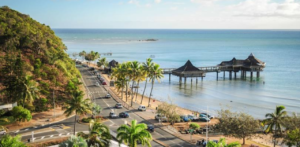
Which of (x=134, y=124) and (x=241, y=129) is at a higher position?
(x=134, y=124)

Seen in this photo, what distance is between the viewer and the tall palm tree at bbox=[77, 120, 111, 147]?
29.8 meters

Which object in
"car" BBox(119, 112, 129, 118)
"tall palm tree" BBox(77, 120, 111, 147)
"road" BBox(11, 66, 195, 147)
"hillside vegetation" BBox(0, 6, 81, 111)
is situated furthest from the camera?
"car" BBox(119, 112, 129, 118)

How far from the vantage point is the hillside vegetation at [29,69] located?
4647cm

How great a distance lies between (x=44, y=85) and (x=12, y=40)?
17919 millimetres

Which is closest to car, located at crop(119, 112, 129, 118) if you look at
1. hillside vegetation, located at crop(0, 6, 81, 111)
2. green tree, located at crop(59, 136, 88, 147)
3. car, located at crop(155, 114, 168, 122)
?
car, located at crop(155, 114, 168, 122)

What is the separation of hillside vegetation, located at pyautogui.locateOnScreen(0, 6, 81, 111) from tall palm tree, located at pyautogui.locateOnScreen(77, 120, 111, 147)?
19.5 meters

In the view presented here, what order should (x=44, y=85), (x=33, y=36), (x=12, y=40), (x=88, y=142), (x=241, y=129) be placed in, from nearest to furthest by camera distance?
(x=88, y=142)
(x=241, y=129)
(x=44, y=85)
(x=12, y=40)
(x=33, y=36)

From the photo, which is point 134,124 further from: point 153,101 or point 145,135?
point 153,101

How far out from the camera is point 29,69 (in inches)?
2432

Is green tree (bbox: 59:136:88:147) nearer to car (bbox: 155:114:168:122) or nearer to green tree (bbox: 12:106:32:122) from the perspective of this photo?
green tree (bbox: 12:106:32:122)

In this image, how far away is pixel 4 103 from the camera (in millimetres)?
49312

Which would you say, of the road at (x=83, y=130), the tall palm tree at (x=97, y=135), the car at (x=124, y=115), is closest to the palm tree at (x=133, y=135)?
the tall palm tree at (x=97, y=135)

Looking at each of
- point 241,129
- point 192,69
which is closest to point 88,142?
point 241,129

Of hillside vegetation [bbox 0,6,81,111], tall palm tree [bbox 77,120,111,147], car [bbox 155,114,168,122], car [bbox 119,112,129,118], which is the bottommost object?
car [bbox 155,114,168,122]
